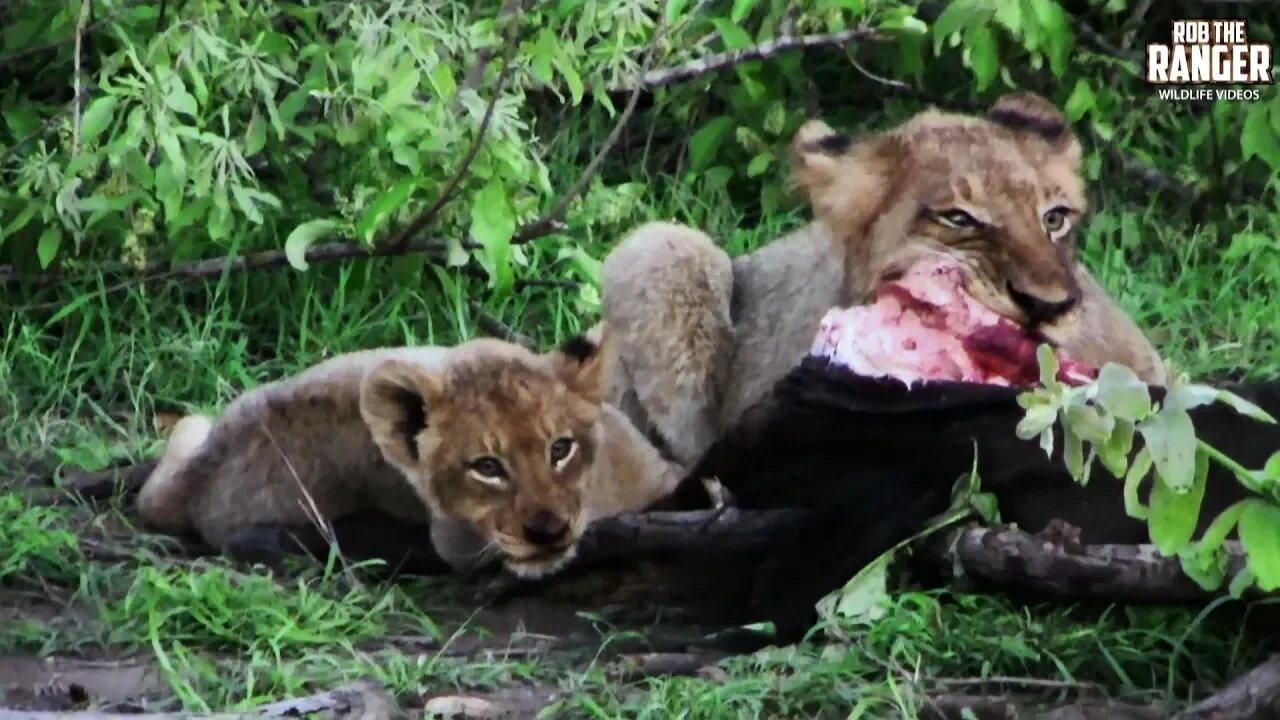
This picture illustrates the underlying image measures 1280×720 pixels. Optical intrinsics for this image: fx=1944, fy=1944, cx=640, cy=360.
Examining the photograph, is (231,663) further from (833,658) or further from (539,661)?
(833,658)

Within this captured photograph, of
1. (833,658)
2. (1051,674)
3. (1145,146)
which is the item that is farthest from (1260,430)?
(1145,146)

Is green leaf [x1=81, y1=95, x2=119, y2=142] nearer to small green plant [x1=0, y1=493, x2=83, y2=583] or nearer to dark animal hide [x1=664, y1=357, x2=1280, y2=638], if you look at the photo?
small green plant [x1=0, y1=493, x2=83, y2=583]

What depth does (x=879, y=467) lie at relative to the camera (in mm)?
4156

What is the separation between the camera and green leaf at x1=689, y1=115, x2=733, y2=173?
7172 millimetres

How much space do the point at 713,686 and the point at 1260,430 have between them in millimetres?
1196

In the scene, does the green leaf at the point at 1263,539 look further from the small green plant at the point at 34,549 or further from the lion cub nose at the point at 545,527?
the small green plant at the point at 34,549

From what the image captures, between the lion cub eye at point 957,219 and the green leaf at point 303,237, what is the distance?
6.89 ft

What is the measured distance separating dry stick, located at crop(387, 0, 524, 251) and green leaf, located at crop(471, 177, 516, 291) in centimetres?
9

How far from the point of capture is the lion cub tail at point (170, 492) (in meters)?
4.96

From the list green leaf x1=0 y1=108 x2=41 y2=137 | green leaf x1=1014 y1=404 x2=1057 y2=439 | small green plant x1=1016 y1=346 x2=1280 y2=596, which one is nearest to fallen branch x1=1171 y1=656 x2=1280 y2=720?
small green plant x1=1016 y1=346 x2=1280 y2=596

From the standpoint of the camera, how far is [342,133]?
18.6 ft

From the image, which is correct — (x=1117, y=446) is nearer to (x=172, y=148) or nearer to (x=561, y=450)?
(x=561, y=450)

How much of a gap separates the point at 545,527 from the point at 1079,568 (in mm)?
1237

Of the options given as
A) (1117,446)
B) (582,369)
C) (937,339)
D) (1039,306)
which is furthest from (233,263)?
(1117,446)
